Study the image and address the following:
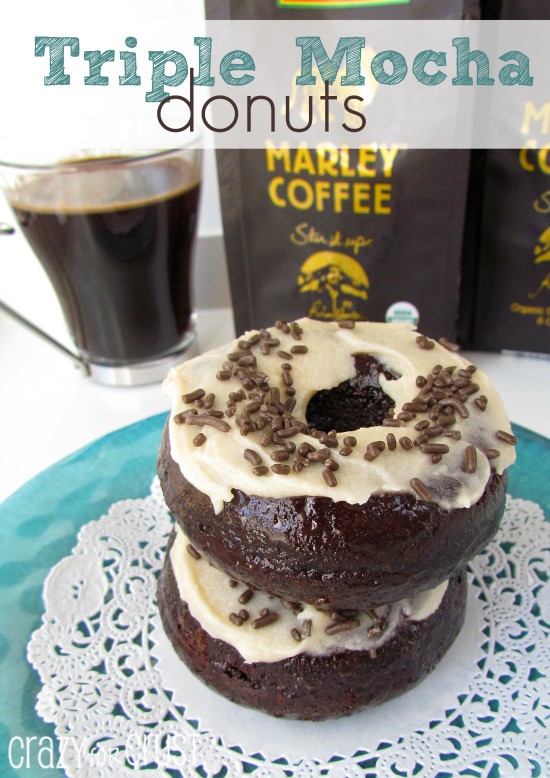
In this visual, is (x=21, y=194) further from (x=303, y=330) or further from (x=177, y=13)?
(x=303, y=330)

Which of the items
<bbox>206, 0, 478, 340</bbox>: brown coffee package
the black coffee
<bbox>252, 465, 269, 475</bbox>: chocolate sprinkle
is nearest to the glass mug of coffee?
the black coffee

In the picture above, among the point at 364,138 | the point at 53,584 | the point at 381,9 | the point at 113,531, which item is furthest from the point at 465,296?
the point at 53,584

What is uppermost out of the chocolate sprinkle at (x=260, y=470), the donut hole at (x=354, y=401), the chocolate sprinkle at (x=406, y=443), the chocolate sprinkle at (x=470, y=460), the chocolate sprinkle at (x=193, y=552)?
the chocolate sprinkle at (x=260, y=470)

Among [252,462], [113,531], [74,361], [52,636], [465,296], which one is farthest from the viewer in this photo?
[74,361]

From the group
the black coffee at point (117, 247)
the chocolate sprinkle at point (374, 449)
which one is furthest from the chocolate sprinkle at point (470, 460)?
the black coffee at point (117, 247)

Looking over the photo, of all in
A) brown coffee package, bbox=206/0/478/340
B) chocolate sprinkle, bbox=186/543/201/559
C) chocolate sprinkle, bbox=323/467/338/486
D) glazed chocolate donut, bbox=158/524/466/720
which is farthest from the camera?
brown coffee package, bbox=206/0/478/340

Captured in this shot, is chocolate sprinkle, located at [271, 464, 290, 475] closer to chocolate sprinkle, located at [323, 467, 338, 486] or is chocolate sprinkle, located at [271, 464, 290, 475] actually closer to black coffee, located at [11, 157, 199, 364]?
chocolate sprinkle, located at [323, 467, 338, 486]

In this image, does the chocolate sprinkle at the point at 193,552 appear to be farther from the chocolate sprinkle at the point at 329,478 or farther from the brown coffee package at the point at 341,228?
the brown coffee package at the point at 341,228
